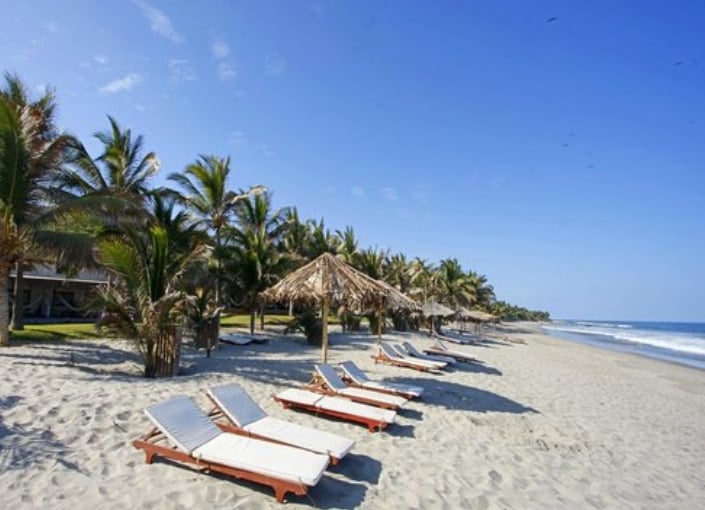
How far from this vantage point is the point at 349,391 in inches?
309

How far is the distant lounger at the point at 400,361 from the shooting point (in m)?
12.0

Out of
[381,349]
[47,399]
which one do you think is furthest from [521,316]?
[47,399]

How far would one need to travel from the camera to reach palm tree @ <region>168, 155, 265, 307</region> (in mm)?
20062

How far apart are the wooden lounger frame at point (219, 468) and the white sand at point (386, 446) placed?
102 millimetres

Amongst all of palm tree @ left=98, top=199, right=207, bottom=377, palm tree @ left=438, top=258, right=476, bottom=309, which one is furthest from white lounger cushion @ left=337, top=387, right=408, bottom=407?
palm tree @ left=438, top=258, right=476, bottom=309

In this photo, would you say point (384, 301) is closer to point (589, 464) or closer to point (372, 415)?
point (372, 415)

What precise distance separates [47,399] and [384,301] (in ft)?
18.9

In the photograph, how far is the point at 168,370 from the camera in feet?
28.0

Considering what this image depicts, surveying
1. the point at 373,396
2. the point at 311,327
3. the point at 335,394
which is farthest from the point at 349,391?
the point at 311,327

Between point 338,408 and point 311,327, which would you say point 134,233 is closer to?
point 338,408

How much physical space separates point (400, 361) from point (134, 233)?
A: 24.4ft

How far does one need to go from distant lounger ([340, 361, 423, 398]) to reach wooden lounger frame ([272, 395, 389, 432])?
174cm

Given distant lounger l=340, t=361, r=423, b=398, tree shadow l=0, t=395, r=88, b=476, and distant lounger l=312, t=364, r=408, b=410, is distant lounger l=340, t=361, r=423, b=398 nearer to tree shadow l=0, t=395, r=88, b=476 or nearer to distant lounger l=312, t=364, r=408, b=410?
distant lounger l=312, t=364, r=408, b=410

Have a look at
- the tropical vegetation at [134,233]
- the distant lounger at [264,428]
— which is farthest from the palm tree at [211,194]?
the distant lounger at [264,428]
